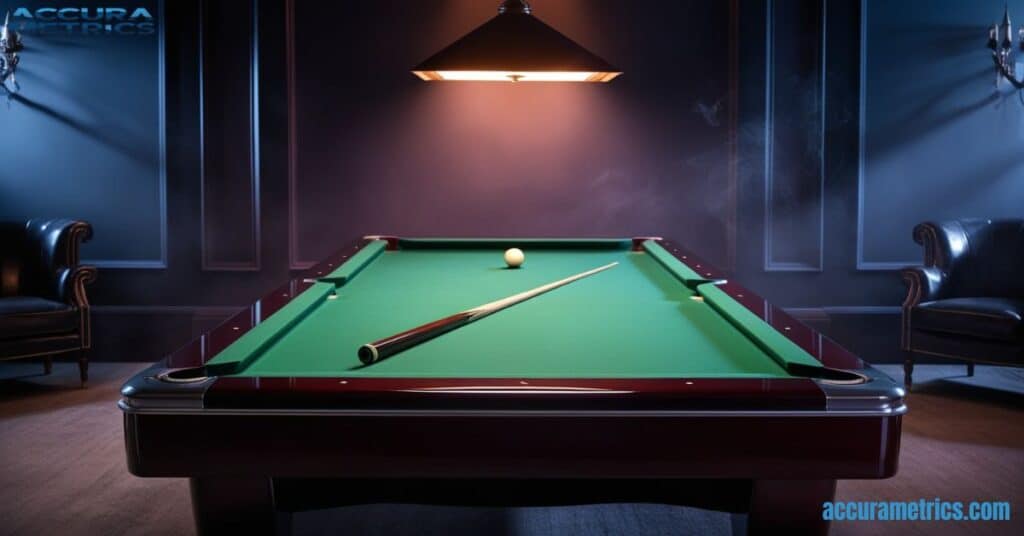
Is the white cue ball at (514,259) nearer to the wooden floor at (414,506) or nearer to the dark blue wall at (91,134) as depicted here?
the wooden floor at (414,506)

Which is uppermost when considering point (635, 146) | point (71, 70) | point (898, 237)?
point (71, 70)

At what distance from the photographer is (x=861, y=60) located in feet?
17.2

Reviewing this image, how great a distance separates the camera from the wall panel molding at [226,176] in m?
5.25

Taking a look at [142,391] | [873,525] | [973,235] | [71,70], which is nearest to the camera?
[142,391]

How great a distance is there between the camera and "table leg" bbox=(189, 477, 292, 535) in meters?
1.62

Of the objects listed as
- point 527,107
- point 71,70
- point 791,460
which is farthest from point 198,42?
point 791,460

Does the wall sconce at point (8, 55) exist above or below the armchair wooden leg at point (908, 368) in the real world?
above

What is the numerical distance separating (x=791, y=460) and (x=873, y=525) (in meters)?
1.54

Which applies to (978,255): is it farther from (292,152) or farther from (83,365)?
(83,365)

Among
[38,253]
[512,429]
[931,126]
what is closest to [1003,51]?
[931,126]

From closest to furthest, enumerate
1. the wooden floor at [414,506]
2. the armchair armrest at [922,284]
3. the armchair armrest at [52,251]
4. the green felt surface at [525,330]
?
the green felt surface at [525,330], the wooden floor at [414,506], the armchair armrest at [922,284], the armchair armrest at [52,251]

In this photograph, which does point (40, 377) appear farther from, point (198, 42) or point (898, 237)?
point (898, 237)

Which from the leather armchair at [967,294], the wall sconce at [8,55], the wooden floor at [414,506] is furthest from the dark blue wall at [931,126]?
the wall sconce at [8,55]

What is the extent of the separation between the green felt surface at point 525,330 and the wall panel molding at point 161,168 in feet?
8.75
